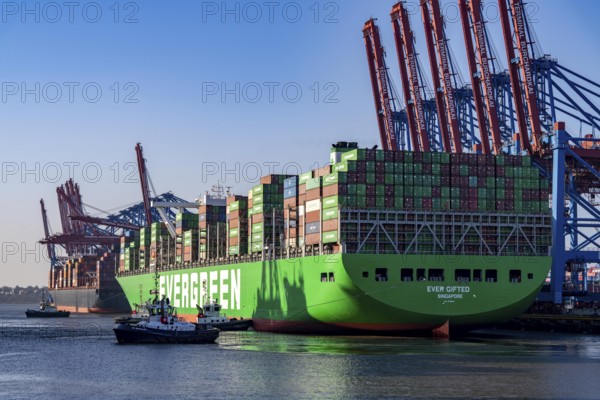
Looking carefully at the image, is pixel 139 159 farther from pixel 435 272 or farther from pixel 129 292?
pixel 435 272

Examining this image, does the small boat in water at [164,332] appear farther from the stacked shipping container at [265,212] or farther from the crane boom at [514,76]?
the crane boom at [514,76]

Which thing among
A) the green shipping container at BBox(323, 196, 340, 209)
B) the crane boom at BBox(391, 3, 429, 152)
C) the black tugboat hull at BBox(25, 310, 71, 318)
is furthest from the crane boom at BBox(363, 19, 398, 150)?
the black tugboat hull at BBox(25, 310, 71, 318)

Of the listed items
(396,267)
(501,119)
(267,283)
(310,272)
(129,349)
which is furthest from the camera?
(501,119)

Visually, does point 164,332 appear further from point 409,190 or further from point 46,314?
point 46,314

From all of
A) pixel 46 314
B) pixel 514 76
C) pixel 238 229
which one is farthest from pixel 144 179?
pixel 514 76

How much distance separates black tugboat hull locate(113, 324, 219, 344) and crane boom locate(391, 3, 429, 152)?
4644cm

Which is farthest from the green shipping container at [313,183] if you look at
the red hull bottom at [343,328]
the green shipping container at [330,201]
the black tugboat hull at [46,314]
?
the black tugboat hull at [46,314]

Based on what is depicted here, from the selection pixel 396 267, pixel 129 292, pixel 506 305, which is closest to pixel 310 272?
pixel 396 267

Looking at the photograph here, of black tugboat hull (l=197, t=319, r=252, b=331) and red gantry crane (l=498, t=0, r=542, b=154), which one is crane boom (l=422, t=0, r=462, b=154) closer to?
red gantry crane (l=498, t=0, r=542, b=154)

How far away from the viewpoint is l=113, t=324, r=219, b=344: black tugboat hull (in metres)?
80.7

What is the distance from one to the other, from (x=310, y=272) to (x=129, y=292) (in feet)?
289

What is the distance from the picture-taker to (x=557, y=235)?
93.8m

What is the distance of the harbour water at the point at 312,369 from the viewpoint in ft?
169

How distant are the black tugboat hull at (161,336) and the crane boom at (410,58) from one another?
4644cm
